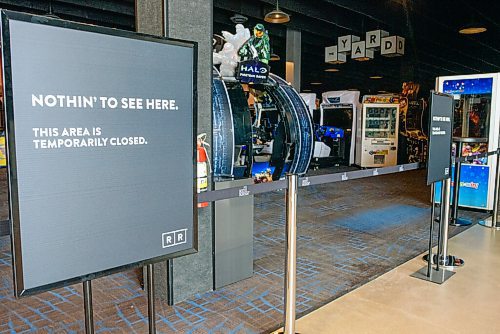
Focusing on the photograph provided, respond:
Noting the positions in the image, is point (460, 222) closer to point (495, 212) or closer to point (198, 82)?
point (495, 212)

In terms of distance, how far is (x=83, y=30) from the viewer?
126 cm

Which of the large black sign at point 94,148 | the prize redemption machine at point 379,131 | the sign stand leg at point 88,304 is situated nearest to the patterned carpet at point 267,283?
the sign stand leg at point 88,304

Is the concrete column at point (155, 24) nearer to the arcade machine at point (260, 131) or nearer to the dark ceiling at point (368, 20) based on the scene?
the arcade machine at point (260, 131)

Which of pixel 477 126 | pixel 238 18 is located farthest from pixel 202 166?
pixel 238 18

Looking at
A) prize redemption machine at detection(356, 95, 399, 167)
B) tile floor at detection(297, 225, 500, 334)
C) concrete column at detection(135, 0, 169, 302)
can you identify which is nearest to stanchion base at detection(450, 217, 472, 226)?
tile floor at detection(297, 225, 500, 334)

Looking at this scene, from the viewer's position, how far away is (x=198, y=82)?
9.45 feet

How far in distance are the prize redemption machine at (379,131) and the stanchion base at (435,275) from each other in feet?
27.2

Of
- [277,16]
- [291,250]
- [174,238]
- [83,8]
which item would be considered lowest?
[291,250]

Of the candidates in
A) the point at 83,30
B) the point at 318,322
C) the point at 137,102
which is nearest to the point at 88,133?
the point at 137,102

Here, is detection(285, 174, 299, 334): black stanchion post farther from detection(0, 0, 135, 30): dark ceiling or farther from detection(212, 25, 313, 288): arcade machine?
detection(0, 0, 135, 30): dark ceiling

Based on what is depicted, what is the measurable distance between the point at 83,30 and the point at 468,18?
9.99m

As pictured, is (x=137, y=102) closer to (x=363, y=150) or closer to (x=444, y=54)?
(x=363, y=150)

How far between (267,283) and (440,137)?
1768 mm

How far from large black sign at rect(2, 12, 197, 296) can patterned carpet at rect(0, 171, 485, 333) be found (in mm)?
1296
